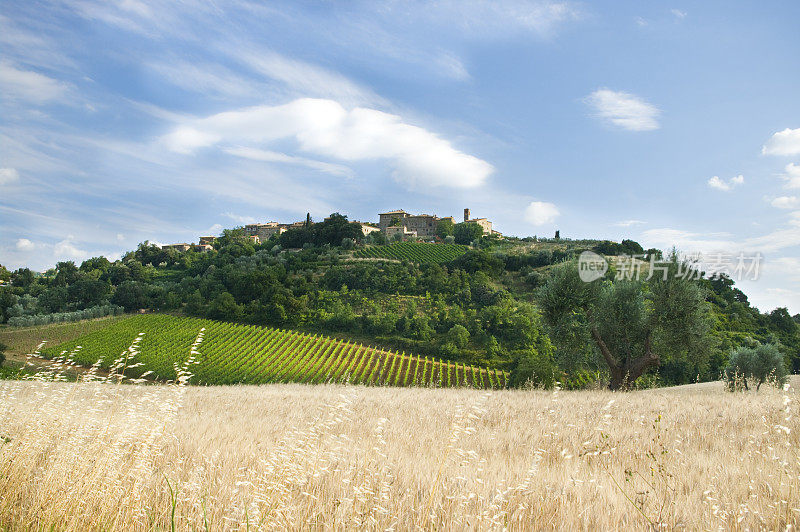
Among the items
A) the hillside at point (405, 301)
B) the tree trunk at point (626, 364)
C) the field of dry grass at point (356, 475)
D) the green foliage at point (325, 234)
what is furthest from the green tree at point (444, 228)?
the field of dry grass at point (356, 475)

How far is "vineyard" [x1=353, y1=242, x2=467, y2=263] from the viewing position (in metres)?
116

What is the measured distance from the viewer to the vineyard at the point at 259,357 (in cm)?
4991

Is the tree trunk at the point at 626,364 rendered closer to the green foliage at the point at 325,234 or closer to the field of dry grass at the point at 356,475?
the field of dry grass at the point at 356,475

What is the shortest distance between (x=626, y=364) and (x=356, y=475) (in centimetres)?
2405

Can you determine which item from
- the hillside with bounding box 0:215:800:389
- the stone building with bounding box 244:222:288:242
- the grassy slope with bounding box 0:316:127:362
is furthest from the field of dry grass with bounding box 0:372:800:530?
the stone building with bounding box 244:222:288:242

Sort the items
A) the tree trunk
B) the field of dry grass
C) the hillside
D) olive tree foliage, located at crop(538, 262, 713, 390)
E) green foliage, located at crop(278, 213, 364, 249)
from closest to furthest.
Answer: the field of dry grass, olive tree foliage, located at crop(538, 262, 713, 390), the tree trunk, the hillside, green foliage, located at crop(278, 213, 364, 249)

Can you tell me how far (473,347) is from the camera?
66.1 meters

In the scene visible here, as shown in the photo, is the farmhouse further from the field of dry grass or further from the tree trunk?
the field of dry grass

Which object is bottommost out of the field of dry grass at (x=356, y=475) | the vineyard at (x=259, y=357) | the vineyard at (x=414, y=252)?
the vineyard at (x=259, y=357)

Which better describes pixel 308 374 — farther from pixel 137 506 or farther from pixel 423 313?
pixel 137 506

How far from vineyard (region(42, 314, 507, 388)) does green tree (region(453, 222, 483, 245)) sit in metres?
87.8

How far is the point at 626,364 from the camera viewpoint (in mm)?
23812

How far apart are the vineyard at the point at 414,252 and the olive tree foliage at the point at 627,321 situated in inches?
3448

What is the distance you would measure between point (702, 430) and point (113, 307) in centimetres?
10602
